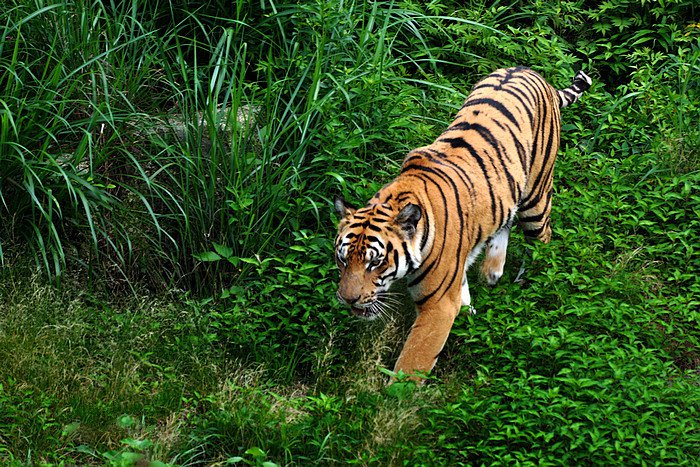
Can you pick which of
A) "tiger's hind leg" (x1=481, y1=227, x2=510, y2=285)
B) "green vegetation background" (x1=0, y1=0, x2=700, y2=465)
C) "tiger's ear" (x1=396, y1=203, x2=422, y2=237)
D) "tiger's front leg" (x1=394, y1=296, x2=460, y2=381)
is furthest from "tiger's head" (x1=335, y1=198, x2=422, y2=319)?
"tiger's hind leg" (x1=481, y1=227, x2=510, y2=285)

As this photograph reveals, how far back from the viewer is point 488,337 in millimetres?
5148

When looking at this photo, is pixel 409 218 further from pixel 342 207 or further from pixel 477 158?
pixel 477 158

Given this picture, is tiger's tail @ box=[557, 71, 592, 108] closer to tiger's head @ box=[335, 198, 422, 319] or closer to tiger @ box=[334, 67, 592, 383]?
tiger @ box=[334, 67, 592, 383]

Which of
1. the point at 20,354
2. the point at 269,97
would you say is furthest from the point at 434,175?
the point at 20,354

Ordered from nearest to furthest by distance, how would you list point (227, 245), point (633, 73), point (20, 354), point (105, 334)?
1. point (20, 354)
2. point (105, 334)
3. point (227, 245)
4. point (633, 73)

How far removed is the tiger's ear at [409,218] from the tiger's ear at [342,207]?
0.98ft

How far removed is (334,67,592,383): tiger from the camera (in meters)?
4.92

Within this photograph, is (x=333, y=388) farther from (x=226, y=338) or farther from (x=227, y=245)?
(x=227, y=245)

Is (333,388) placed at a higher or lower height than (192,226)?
lower

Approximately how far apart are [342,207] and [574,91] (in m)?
2.51

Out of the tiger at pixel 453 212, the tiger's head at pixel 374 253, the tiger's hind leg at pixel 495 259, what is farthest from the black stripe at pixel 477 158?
the tiger's head at pixel 374 253

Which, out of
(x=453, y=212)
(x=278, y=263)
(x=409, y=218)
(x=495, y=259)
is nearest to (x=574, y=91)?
(x=495, y=259)

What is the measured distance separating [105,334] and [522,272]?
262 centimetres

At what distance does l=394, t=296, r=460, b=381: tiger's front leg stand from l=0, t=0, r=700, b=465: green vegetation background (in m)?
0.15
